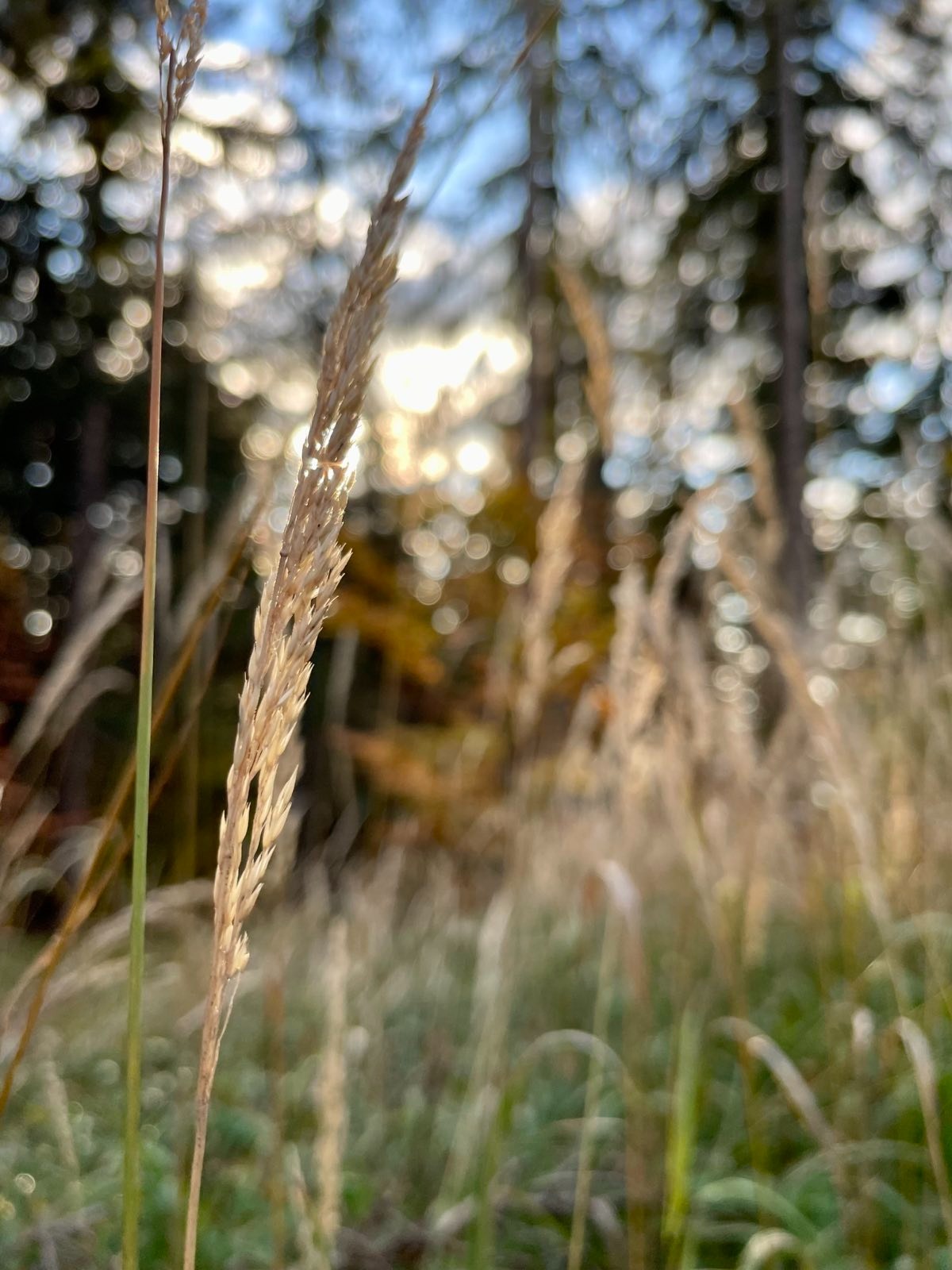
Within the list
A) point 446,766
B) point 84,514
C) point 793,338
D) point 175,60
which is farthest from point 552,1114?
point 793,338

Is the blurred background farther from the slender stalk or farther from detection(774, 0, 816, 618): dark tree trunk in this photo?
the slender stalk

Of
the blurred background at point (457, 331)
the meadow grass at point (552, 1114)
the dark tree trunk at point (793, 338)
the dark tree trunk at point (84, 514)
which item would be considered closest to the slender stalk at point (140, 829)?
the meadow grass at point (552, 1114)

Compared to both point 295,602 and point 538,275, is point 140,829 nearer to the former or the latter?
point 295,602

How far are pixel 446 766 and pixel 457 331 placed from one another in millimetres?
4233

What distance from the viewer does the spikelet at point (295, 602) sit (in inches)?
15.0

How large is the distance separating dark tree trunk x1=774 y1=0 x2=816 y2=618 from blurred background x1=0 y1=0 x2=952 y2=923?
0.12 ft

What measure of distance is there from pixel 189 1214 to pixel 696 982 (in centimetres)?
184

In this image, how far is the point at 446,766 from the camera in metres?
6.24

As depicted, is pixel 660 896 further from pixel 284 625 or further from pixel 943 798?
pixel 284 625

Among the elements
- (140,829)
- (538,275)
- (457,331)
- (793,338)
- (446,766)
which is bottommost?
(446,766)

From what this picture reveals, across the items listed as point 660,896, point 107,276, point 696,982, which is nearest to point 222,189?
point 107,276

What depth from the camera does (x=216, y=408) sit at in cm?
650

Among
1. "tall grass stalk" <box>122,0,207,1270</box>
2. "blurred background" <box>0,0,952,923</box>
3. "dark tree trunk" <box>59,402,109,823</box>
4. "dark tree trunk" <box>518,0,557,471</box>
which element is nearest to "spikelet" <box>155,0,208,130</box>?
"tall grass stalk" <box>122,0,207,1270</box>

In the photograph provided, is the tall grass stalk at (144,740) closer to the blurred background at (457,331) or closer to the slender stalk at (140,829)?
the slender stalk at (140,829)
